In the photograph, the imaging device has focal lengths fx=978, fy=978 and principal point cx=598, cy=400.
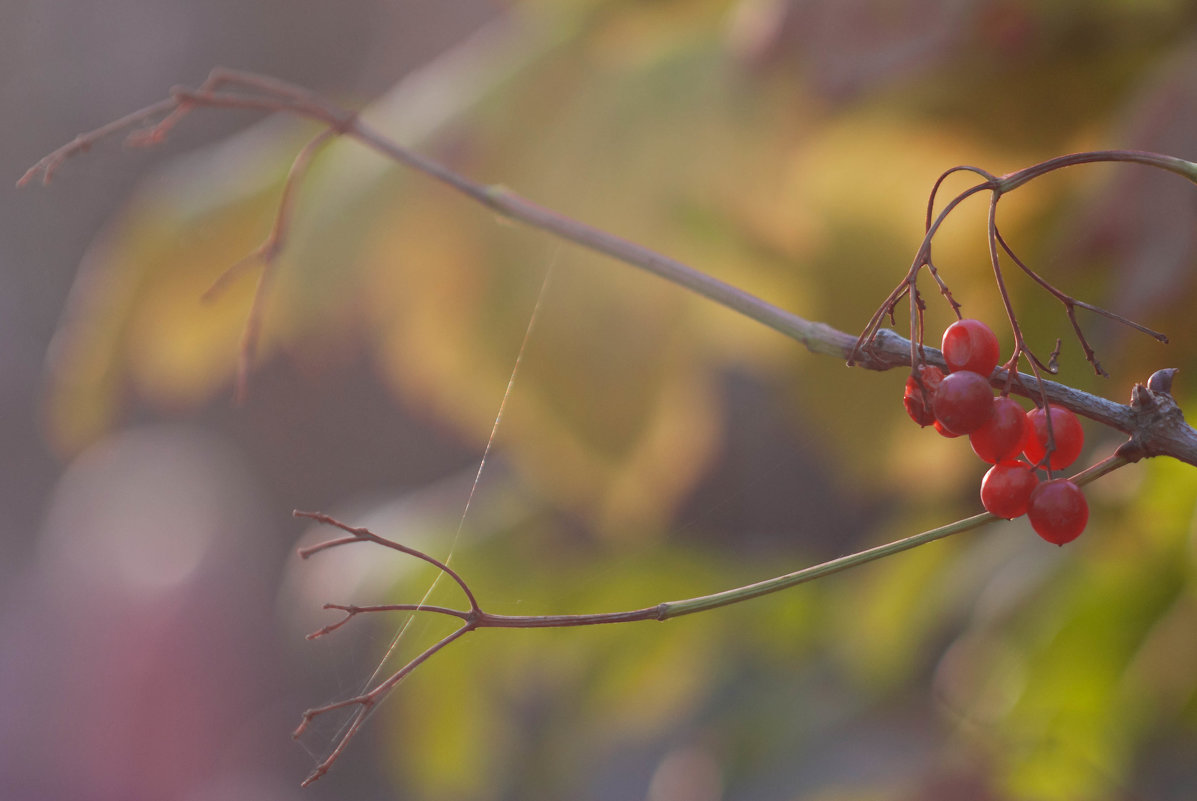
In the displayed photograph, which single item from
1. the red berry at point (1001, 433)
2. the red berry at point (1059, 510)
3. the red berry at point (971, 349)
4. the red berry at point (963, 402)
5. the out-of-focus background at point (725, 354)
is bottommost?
the out-of-focus background at point (725, 354)

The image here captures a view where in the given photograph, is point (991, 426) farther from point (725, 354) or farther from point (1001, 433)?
point (725, 354)

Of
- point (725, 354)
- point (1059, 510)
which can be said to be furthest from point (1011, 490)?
point (725, 354)

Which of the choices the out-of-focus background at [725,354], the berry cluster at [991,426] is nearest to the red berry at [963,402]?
the berry cluster at [991,426]

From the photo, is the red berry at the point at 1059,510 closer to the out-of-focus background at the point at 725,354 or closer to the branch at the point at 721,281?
the branch at the point at 721,281

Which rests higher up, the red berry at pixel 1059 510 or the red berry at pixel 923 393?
the red berry at pixel 923 393

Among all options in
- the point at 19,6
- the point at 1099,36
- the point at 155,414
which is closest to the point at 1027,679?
the point at 1099,36

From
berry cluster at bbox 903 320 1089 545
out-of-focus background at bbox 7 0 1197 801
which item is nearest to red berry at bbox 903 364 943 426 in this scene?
berry cluster at bbox 903 320 1089 545

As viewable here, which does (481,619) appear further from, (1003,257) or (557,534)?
(557,534)
